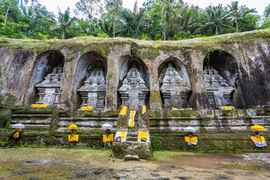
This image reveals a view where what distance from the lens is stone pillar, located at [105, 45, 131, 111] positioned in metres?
12.5

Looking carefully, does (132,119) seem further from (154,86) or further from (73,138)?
(154,86)

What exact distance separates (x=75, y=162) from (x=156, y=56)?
9.97 meters

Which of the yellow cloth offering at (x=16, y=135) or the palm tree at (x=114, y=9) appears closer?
the yellow cloth offering at (x=16, y=135)

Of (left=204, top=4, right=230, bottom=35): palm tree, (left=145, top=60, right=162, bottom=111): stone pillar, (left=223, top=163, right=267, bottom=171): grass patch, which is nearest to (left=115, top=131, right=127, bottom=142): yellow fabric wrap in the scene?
(left=223, top=163, right=267, bottom=171): grass patch

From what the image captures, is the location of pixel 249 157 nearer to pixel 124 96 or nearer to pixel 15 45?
pixel 124 96

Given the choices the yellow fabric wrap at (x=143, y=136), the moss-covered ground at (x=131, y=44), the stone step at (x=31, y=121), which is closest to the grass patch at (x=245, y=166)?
the yellow fabric wrap at (x=143, y=136)

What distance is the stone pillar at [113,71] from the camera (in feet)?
40.9

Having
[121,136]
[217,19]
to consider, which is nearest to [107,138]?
[121,136]

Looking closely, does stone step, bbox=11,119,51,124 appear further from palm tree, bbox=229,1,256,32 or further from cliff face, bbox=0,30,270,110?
palm tree, bbox=229,1,256,32

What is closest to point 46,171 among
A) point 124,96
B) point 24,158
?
point 24,158

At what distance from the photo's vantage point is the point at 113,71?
13242mm

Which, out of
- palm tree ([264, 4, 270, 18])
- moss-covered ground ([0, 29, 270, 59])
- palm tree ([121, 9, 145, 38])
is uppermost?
palm tree ([264, 4, 270, 18])

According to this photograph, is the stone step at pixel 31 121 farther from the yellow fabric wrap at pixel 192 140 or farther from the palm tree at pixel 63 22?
the palm tree at pixel 63 22

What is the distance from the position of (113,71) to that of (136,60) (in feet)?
6.86
